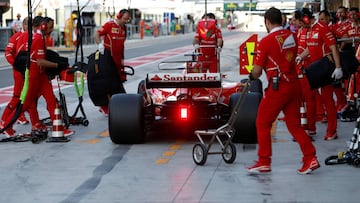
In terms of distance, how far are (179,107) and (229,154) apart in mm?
1632

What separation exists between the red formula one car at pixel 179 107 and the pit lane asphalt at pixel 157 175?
9.3 inches

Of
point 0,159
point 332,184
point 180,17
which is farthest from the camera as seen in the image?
point 180,17

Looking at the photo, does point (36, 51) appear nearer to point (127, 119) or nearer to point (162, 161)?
point (127, 119)

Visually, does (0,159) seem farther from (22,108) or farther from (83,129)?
(83,129)

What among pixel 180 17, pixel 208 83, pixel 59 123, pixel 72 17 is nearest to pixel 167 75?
pixel 208 83

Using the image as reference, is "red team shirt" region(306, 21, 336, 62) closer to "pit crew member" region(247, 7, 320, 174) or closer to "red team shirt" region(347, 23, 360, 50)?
"pit crew member" region(247, 7, 320, 174)

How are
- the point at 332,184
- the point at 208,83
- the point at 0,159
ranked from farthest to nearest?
1. the point at 208,83
2. the point at 0,159
3. the point at 332,184

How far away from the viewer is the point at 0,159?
1061 cm

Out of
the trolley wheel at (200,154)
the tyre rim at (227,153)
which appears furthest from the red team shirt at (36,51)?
the tyre rim at (227,153)

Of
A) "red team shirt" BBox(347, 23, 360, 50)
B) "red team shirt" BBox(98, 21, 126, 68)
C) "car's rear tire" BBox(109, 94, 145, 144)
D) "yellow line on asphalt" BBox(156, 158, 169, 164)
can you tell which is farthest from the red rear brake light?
"red team shirt" BBox(347, 23, 360, 50)

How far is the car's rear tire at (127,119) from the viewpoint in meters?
11.2

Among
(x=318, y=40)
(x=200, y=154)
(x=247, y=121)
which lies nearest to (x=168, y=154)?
(x=200, y=154)

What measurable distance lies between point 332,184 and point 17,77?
574 cm

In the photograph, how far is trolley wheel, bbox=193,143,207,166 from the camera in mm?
9797
